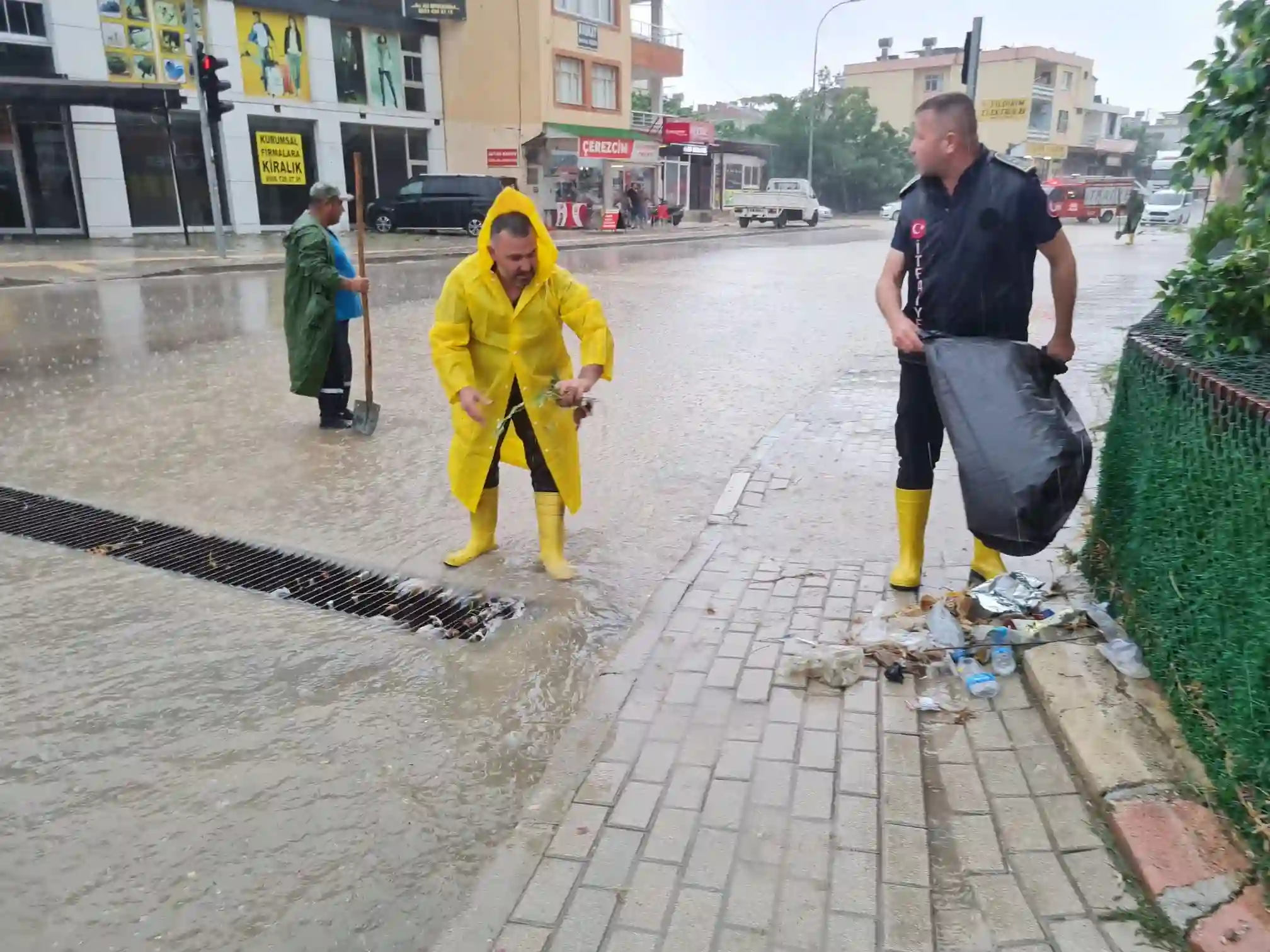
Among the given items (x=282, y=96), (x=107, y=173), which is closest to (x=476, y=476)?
(x=107, y=173)

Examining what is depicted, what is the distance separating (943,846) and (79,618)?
3407 mm

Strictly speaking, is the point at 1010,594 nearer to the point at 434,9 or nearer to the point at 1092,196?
the point at 434,9

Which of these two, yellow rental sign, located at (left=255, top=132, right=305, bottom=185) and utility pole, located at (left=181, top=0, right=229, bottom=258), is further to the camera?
yellow rental sign, located at (left=255, top=132, right=305, bottom=185)

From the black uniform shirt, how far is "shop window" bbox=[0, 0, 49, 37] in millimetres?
25306

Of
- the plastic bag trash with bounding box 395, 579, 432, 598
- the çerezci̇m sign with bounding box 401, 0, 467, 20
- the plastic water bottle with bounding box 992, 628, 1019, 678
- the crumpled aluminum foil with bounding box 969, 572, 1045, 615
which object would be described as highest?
the çerezci̇m sign with bounding box 401, 0, 467, 20

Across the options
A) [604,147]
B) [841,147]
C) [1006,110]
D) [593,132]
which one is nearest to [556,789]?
[604,147]

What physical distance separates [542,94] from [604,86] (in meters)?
4.72

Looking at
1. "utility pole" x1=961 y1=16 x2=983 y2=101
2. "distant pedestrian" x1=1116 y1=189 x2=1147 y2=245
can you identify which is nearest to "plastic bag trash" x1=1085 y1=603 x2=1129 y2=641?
"utility pole" x1=961 y1=16 x2=983 y2=101

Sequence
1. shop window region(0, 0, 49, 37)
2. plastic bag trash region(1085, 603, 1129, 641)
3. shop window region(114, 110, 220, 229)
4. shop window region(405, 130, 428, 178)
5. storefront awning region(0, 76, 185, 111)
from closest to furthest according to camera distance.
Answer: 1. plastic bag trash region(1085, 603, 1129, 641)
2. storefront awning region(0, 76, 185, 111)
3. shop window region(0, 0, 49, 37)
4. shop window region(114, 110, 220, 229)
5. shop window region(405, 130, 428, 178)

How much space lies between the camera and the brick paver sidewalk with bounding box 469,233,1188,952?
2.36 m

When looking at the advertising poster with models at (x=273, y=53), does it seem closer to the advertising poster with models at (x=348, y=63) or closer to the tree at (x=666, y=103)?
the advertising poster with models at (x=348, y=63)

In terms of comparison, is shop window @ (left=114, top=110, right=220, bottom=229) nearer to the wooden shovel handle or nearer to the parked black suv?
the parked black suv

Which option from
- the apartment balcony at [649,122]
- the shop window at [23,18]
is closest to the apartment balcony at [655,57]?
the apartment balcony at [649,122]

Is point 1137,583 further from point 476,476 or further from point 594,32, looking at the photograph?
point 594,32
